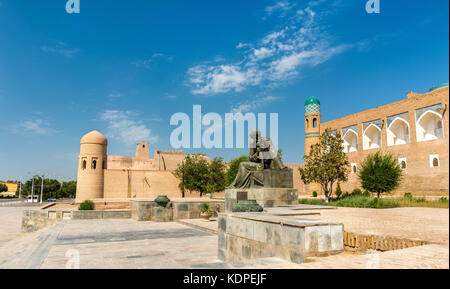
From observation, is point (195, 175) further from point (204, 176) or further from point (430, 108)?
point (430, 108)

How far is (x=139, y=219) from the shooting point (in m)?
13.1

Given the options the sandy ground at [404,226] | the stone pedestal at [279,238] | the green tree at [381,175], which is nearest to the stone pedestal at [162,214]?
the sandy ground at [404,226]

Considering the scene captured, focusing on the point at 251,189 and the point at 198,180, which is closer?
the point at 251,189

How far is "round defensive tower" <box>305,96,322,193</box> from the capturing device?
3578cm

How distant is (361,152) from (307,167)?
11.6 metres

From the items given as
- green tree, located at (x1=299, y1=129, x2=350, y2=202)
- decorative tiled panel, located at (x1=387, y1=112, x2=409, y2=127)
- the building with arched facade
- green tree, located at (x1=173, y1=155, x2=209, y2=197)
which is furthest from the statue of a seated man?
decorative tiled panel, located at (x1=387, y1=112, x2=409, y2=127)

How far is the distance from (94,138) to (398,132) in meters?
31.0

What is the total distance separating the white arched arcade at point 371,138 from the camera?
30.3m

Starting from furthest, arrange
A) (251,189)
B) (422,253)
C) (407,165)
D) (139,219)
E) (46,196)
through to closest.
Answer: (46,196)
(407,165)
(139,219)
(251,189)
(422,253)

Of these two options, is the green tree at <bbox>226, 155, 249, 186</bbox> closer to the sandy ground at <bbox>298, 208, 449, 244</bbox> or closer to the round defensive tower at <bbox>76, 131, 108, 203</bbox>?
the round defensive tower at <bbox>76, 131, 108, 203</bbox>

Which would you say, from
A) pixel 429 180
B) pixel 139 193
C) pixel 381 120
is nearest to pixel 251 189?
pixel 429 180

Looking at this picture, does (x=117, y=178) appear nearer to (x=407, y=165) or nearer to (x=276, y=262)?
(x=407, y=165)

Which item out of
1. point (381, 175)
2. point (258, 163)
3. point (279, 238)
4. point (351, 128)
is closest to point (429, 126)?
point (351, 128)

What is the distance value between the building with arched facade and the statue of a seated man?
14953mm
